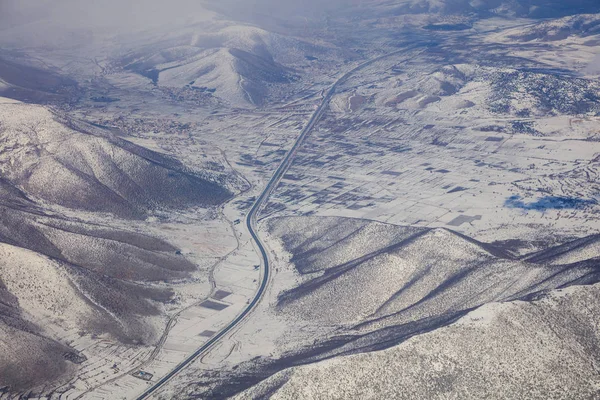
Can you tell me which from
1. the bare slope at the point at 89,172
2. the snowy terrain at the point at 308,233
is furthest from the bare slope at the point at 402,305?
the bare slope at the point at 89,172

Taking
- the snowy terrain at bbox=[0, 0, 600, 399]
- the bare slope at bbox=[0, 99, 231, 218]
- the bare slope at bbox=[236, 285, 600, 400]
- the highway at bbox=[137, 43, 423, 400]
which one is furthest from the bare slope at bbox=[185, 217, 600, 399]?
the bare slope at bbox=[0, 99, 231, 218]

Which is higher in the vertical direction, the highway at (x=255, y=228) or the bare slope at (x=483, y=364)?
the bare slope at (x=483, y=364)


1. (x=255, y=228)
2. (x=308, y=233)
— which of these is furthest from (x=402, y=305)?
(x=255, y=228)

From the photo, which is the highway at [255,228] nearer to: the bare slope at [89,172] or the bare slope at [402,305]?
the bare slope at [402,305]

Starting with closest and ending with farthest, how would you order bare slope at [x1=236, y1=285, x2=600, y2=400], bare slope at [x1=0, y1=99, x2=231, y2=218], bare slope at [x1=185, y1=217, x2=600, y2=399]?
bare slope at [x1=236, y1=285, x2=600, y2=400] → bare slope at [x1=185, y1=217, x2=600, y2=399] → bare slope at [x1=0, y1=99, x2=231, y2=218]

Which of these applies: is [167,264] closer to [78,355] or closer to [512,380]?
[78,355]

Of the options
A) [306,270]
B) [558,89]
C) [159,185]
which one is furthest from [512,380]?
[558,89]

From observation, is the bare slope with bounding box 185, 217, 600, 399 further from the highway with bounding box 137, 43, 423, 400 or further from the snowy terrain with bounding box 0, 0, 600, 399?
the highway with bounding box 137, 43, 423, 400

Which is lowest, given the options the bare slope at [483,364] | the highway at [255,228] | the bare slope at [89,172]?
the highway at [255,228]

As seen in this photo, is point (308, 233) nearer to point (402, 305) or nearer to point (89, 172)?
point (402, 305)
